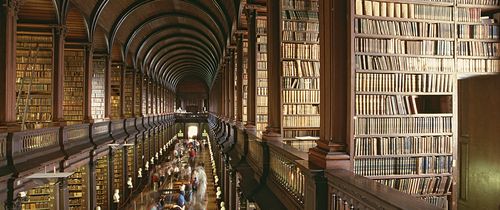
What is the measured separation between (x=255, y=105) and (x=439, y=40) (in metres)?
3.42

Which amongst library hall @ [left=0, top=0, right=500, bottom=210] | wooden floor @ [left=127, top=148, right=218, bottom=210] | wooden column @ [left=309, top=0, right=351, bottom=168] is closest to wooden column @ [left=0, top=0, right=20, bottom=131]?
library hall @ [left=0, top=0, right=500, bottom=210]

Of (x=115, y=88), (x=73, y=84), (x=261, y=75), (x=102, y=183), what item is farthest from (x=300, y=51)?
(x=115, y=88)

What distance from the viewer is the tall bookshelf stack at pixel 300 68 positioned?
599 centimetres

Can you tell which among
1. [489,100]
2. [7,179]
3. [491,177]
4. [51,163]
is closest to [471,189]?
[491,177]

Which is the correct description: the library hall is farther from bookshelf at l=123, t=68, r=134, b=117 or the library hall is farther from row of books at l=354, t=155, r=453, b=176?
bookshelf at l=123, t=68, r=134, b=117

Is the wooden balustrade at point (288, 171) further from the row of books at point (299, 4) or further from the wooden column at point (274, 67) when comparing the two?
the row of books at point (299, 4)

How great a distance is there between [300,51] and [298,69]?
0.28m

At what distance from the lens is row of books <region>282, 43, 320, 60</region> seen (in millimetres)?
5930

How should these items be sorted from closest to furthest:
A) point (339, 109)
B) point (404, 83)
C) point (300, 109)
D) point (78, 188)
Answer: point (339, 109) → point (404, 83) → point (300, 109) → point (78, 188)

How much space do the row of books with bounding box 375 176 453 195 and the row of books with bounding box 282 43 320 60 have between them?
8.08 feet

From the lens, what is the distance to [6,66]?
6.69 m

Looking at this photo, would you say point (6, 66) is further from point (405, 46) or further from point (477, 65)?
point (477, 65)

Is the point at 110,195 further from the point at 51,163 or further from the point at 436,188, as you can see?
the point at 436,188

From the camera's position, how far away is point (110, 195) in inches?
513
